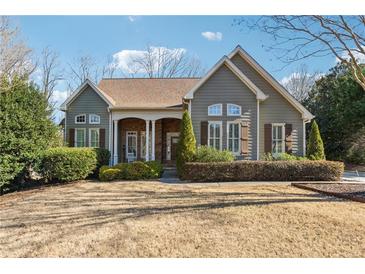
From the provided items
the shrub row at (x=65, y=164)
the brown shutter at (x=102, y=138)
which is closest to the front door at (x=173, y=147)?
the brown shutter at (x=102, y=138)

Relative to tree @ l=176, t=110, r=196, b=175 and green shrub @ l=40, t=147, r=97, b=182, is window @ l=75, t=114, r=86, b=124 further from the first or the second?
tree @ l=176, t=110, r=196, b=175

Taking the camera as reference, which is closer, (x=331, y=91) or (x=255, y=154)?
(x=255, y=154)

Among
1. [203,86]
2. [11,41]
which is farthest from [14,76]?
[203,86]

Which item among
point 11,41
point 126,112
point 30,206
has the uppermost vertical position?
point 11,41

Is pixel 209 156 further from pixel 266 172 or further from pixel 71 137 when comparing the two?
pixel 71 137

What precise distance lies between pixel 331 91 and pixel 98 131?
62.2 ft

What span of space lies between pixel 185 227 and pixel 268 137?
11.8 metres

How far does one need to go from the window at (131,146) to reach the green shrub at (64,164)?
20.6ft

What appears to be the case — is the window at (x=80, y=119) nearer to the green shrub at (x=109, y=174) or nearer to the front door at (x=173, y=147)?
the front door at (x=173, y=147)

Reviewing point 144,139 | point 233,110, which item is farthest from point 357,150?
point 144,139

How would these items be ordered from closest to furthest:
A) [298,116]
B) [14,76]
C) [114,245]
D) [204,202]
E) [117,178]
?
[114,245]
[204,202]
[14,76]
[117,178]
[298,116]

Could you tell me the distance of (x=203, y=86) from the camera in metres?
15.4

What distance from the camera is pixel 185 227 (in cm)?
541

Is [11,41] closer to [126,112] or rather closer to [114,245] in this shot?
[126,112]
